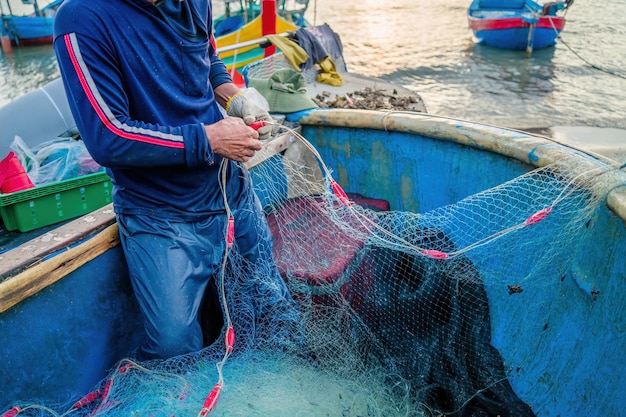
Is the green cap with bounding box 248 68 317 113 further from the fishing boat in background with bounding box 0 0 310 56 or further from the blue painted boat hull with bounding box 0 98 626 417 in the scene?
the fishing boat in background with bounding box 0 0 310 56

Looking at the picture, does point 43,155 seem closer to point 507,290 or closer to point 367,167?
point 367,167

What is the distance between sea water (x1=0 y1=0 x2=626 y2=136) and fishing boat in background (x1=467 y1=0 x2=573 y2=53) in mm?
342

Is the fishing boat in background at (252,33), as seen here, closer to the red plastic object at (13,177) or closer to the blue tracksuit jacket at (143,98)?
the red plastic object at (13,177)

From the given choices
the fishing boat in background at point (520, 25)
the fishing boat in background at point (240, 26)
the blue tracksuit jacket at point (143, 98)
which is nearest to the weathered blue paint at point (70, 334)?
the blue tracksuit jacket at point (143, 98)

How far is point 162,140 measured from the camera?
→ 6.30 ft

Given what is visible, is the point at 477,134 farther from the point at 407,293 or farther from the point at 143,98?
the point at 143,98

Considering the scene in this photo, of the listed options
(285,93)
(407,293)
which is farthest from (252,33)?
(407,293)

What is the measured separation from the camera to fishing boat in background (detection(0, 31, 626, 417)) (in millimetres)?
2119

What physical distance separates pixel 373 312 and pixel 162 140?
169 centimetres

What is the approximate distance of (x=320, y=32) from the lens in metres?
7.13

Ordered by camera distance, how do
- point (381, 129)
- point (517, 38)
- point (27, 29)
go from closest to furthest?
point (381, 129), point (517, 38), point (27, 29)

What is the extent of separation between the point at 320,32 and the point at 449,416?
19.4 feet

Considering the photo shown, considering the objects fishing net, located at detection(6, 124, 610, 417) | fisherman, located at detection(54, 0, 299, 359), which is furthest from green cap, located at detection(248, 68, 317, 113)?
fisherman, located at detection(54, 0, 299, 359)

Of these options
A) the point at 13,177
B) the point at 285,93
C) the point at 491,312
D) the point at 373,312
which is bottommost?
the point at 491,312
